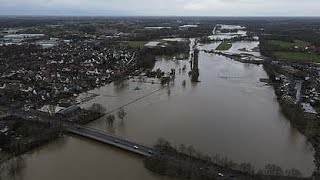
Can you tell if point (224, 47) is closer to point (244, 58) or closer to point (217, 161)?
point (244, 58)

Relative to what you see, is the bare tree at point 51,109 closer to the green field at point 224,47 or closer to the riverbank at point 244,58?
the riverbank at point 244,58

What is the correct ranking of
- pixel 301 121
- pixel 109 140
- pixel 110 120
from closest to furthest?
1. pixel 109 140
2. pixel 110 120
3. pixel 301 121

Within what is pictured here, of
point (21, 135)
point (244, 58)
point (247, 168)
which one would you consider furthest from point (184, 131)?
point (244, 58)

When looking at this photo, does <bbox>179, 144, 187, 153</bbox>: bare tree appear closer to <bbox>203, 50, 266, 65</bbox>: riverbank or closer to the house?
the house

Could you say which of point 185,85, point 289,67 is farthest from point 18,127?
point 289,67

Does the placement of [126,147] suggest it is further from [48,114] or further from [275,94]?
[275,94]

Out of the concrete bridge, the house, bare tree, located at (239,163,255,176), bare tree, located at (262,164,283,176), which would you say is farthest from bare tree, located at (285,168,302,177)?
the house

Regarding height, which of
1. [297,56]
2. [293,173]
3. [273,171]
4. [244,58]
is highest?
[297,56]
